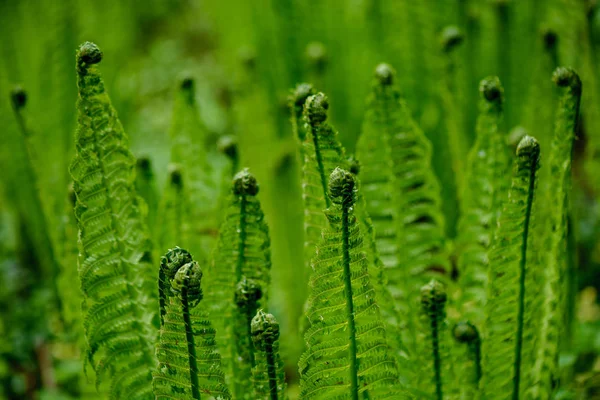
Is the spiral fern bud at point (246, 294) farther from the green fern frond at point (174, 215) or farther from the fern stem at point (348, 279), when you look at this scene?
the green fern frond at point (174, 215)

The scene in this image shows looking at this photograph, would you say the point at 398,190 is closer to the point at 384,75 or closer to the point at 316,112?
the point at 384,75

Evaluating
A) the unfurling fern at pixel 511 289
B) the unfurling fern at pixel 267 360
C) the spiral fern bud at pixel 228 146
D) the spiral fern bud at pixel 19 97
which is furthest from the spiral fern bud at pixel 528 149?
the spiral fern bud at pixel 19 97

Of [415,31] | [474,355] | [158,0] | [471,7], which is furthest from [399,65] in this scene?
[158,0]

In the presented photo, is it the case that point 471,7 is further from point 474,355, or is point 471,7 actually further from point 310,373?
point 310,373

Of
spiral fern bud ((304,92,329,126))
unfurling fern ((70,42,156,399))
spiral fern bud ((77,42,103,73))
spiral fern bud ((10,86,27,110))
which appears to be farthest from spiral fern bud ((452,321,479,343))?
spiral fern bud ((10,86,27,110))

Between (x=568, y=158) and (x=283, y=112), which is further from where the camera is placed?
(x=283, y=112)

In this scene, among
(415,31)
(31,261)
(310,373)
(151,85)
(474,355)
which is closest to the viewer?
(310,373)

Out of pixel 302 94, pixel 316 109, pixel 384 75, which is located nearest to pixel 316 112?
pixel 316 109
